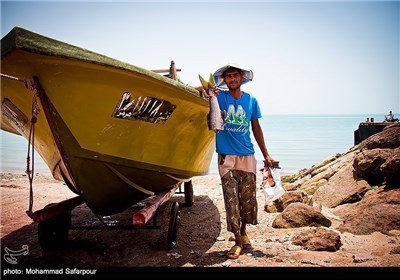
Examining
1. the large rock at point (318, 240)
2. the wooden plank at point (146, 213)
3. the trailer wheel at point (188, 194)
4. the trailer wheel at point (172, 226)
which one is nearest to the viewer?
the wooden plank at point (146, 213)

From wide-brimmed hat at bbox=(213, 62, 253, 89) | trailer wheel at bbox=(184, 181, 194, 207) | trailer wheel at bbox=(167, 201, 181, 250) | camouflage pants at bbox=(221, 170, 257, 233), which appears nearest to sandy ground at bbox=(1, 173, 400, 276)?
trailer wheel at bbox=(167, 201, 181, 250)

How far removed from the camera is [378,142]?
618 centimetres

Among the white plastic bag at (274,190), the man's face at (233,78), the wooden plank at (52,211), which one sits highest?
the man's face at (233,78)

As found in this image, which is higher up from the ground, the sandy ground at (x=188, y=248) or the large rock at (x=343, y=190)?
the large rock at (x=343, y=190)

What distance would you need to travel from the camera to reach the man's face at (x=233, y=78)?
3535mm

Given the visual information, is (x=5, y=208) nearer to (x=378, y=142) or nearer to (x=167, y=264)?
(x=167, y=264)

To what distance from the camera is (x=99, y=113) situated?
123 inches

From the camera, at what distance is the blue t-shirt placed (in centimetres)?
351

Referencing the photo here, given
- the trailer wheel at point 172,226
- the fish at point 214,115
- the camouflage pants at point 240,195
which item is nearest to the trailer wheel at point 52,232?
the trailer wheel at point 172,226

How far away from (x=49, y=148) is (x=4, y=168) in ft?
48.9

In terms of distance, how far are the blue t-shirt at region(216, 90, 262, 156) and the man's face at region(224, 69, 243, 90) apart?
0.11m

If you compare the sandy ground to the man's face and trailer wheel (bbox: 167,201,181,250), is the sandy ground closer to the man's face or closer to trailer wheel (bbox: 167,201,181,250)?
trailer wheel (bbox: 167,201,181,250)

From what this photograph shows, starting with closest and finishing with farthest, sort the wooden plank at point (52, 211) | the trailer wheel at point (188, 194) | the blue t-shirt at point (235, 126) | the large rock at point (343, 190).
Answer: the wooden plank at point (52, 211)
the blue t-shirt at point (235, 126)
the large rock at point (343, 190)
the trailer wheel at point (188, 194)

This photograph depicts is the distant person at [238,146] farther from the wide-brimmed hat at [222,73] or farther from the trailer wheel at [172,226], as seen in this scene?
the trailer wheel at [172,226]
